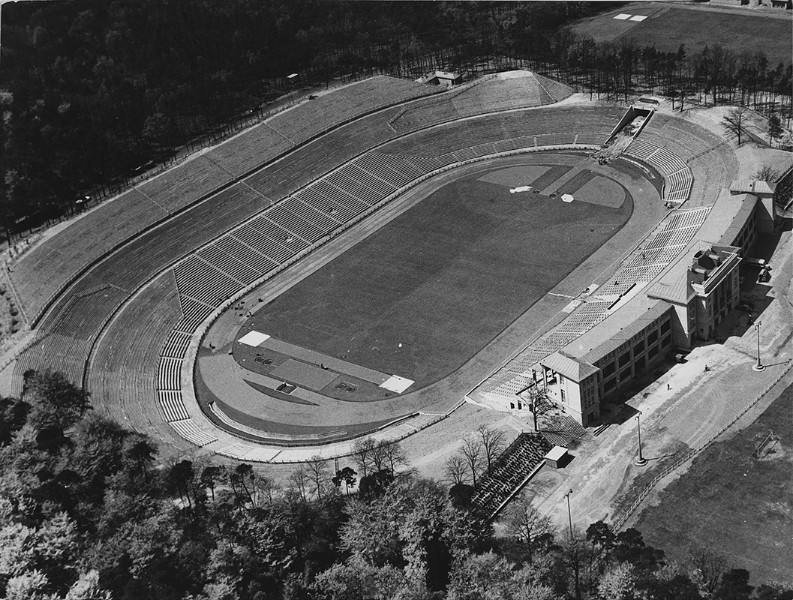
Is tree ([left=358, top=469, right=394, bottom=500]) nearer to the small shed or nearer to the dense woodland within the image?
the small shed

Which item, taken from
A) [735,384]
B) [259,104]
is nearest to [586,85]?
[259,104]

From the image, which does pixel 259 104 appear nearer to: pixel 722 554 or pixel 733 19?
pixel 733 19

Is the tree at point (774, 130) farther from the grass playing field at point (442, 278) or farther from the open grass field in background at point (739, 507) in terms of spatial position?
the open grass field in background at point (739, 507)

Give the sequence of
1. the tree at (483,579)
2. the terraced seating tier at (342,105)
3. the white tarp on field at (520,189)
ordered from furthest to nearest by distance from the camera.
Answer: the terraced seating tier at (342,105) → the white tarp on field at (520,189) → the tree at (483,579)

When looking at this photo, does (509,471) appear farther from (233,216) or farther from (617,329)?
(233,216)

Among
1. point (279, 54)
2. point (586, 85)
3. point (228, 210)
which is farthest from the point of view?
point (279, 54)

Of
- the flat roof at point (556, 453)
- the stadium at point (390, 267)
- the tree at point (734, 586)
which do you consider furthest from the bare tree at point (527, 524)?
the tree at point (734, 586)
